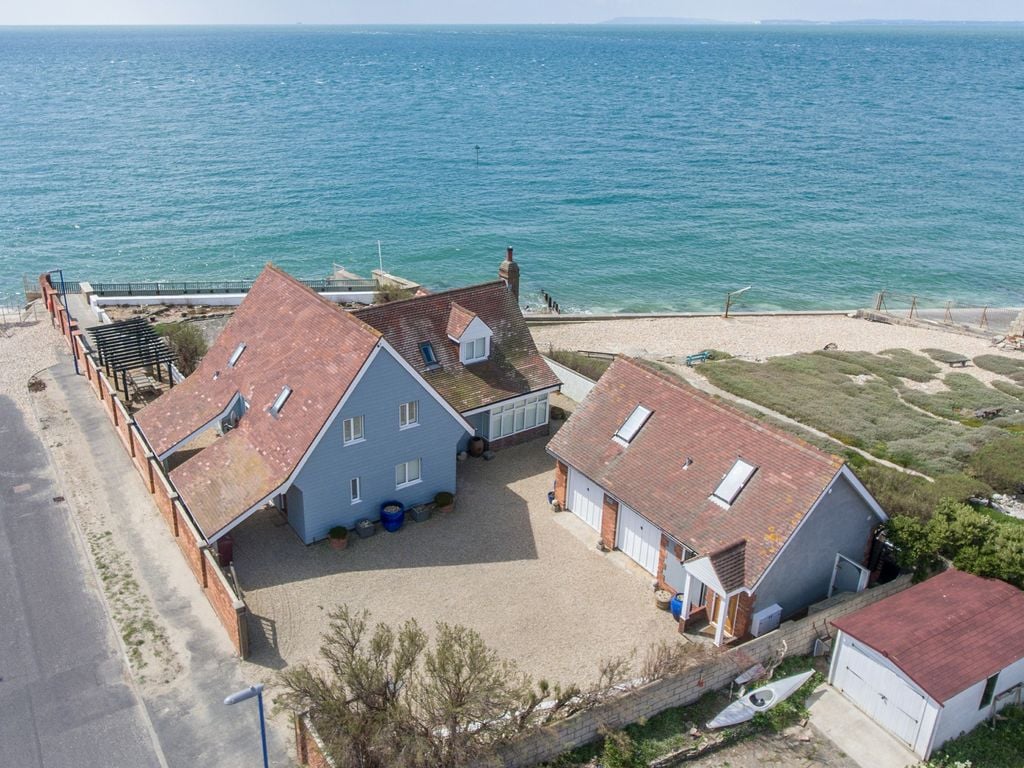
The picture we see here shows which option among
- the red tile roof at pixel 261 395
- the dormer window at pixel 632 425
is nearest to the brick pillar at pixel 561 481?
the dormer window at pixel 632 425

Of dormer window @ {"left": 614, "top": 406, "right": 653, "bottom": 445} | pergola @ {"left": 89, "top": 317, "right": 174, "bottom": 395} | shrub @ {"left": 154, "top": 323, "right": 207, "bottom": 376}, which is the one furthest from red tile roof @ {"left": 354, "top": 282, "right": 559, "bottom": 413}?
shrub @ {"left": 154, "top": 323, "right": 207, "bottom": 376}

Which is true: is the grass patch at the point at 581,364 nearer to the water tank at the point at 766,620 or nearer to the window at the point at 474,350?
the window at the point at 474,350

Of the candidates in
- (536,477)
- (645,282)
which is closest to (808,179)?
(645,282)

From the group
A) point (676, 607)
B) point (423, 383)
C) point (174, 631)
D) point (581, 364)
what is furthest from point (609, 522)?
point (174, 631)

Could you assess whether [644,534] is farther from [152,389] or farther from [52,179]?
[52,179]

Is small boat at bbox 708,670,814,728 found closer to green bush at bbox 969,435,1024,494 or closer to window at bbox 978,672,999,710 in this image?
window at bbox 978,672,999,710
